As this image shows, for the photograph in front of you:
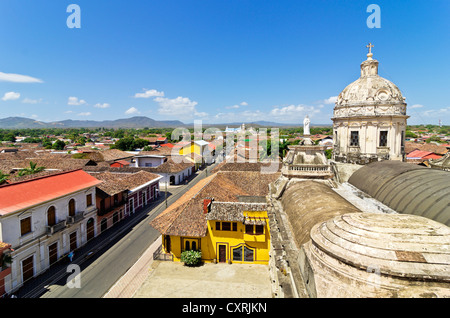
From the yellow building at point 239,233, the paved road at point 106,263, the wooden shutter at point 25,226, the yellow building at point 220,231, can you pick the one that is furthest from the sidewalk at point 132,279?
the wooden shutter at point 25,226

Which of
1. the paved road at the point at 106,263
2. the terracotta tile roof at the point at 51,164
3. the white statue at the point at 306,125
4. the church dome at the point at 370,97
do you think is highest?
the church dome at the point at 370,97

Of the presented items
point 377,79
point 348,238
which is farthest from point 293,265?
point 377,79

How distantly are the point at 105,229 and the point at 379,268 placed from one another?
28.6 metres

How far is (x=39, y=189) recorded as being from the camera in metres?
19.8

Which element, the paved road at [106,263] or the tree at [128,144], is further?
the tree at [128,144]

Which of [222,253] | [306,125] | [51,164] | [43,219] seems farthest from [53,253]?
[51,164]

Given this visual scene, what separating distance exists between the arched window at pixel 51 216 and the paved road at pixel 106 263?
3.93 meters

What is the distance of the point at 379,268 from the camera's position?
15.8 feet

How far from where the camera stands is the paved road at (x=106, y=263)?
17519 millimetres

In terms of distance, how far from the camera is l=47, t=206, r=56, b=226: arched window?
64.9 feet

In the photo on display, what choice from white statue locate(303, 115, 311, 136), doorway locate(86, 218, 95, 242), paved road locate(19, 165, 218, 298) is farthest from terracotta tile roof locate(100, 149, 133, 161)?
white statue locate(303, 115, 311, 136)

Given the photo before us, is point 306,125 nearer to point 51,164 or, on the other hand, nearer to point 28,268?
point 28,268

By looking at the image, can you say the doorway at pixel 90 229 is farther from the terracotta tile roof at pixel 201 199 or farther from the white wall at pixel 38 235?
the terracotta tile roof at pixel 201 199

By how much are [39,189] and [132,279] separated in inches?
400
